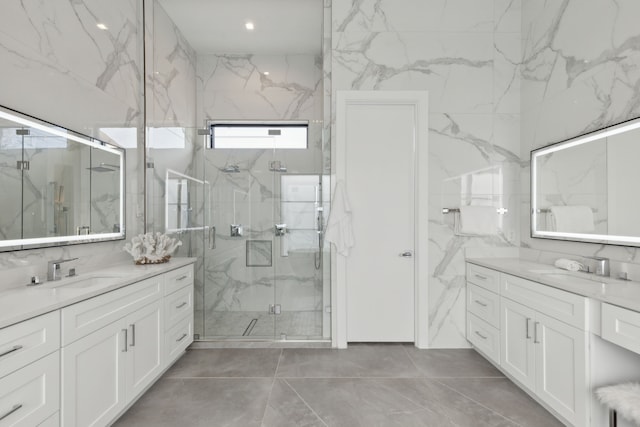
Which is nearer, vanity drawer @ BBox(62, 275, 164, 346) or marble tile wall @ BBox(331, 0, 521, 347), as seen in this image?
vanity drawer @ BBox(62, 275, 164, 346)

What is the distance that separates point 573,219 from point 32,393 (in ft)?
11.0

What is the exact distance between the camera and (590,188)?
2.20m

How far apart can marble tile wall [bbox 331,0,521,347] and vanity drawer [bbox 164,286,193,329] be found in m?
2.25

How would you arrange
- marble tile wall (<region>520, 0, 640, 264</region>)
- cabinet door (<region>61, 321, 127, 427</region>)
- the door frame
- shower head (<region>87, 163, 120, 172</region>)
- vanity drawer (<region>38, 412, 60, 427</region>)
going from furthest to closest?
the door frame, shower head (<region>87, 163, 120, 172</region>), marble tile wall (<region>520, 0, 640, 264</region>), cabinet door (<region>61, 321, 127, 427</region>), vanity drawer (<region>38, 412, 60, 427</region>)

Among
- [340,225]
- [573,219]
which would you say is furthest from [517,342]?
[340,225]

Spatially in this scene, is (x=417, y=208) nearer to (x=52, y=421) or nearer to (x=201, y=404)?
(x=201, y=404)

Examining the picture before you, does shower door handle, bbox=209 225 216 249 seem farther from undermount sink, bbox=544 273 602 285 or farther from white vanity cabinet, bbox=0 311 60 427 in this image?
undermount sink, bbox=544 273 602 285

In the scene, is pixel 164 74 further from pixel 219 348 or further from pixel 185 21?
pixel 219 348

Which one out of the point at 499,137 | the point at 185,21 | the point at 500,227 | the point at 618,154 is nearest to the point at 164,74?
the point at 185,21

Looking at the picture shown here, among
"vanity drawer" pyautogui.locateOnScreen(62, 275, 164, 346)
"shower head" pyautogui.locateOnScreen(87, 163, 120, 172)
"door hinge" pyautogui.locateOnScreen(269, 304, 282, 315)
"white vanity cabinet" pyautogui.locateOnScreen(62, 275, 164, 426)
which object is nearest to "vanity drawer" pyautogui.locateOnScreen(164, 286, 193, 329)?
"white vanity cabinet" pyautogui.locateOnScreen(62, 275, 164, 426)

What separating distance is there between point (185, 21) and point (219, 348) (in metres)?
3.58

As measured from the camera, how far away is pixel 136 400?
2076 mm

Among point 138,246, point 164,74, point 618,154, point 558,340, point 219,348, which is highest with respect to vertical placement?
point 164,74

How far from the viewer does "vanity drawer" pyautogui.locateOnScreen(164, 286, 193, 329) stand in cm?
240
